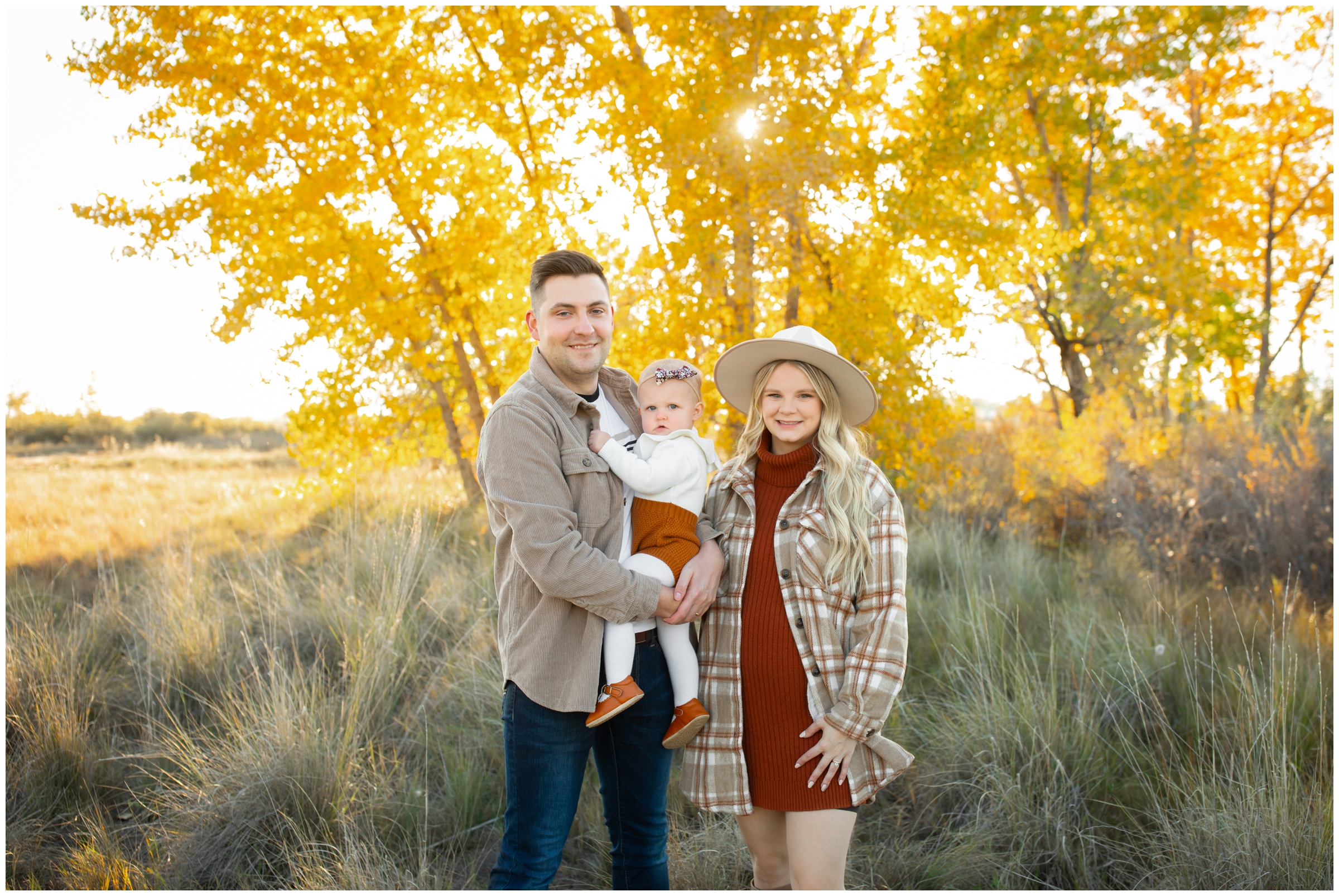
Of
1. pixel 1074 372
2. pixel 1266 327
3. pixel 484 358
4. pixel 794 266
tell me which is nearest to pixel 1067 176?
pixel 1074 372

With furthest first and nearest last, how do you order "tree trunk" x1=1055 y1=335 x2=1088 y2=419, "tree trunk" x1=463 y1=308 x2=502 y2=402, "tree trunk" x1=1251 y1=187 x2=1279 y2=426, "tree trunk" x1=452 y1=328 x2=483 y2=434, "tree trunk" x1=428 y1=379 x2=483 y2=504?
"tree trunk" x1=1251 y1=187 x2=1279 y2=426
"tree trunk" x1=1055 y1=335 x2=1088 y2=419
"tree trunk" x1=428 y1=379 x2=483 y2=504
"tree trunk" x1=452 y1=328 x2=483 y2=434
"tree trunk" x1=463 y1=308 x2=502 y2=402

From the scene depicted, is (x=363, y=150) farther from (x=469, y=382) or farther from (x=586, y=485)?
(x=586, y=485)

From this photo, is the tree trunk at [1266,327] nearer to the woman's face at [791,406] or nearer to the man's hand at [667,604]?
the woman's face at [791,406]

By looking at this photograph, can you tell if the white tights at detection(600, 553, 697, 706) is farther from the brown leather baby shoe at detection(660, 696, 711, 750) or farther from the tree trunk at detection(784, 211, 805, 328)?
the tree trunk at detection(784, 211, 805, 328)

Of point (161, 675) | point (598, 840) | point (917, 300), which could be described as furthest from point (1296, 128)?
point (161, 675)

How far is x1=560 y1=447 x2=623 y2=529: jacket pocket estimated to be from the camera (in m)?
2.30

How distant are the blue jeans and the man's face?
89 cm

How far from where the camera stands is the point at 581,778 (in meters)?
2.27

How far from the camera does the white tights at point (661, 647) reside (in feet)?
7.49

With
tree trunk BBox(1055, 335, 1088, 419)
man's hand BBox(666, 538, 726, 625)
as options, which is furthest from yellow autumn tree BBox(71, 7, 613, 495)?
tree trunk BBox(1055, 335, 1088, 419)

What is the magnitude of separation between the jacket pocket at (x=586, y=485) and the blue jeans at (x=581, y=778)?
0.42 metres

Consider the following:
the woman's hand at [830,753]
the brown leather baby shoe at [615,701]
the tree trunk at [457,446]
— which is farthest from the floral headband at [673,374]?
the tree trunk at [457,446]

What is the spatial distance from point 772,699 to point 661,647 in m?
0.38

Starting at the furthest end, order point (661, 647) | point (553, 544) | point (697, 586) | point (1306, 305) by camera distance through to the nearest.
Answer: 1. point (1306, 305)
2. point (661, 647)
3. point (697, 586)
4. point (553, 544)
